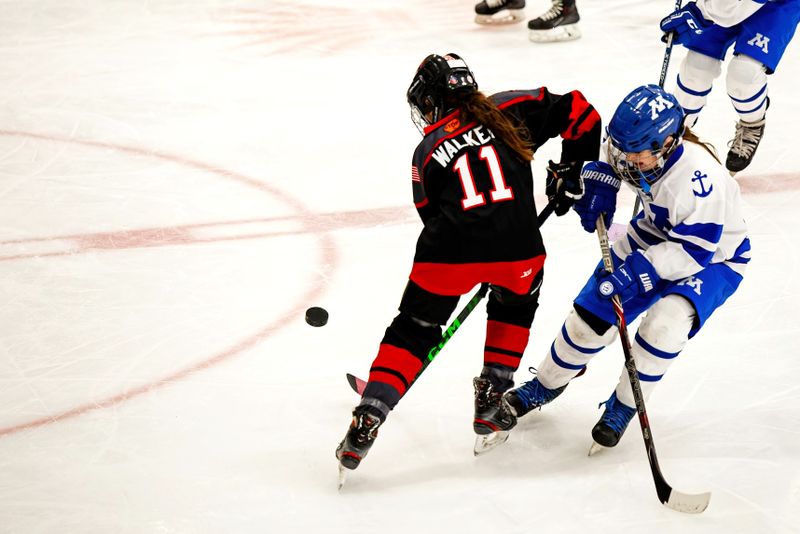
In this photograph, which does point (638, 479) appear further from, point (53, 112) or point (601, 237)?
point (53, 112)

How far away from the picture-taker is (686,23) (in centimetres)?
387

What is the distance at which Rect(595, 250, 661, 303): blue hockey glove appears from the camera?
234 centimetres

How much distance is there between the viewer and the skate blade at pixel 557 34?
18.8 ft

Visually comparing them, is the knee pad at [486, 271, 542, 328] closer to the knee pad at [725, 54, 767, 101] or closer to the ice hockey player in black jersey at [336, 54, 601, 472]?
the ice hockey player in black jersey at [336, 54, 601, 472]

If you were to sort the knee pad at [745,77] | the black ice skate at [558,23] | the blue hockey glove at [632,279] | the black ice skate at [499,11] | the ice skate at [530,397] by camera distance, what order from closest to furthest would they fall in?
the blue hockey glove at [632,279]
the ice skate at [530,397]
the knee pad at [745,77]
the black ice skate at [558,23]
the black ice skate at [499,11]

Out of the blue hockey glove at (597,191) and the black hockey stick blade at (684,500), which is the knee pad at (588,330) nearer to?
the blue hockey glove at (597,191)

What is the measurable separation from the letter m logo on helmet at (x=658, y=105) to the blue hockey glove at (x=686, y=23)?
172 cm

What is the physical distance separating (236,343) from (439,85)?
1.13m

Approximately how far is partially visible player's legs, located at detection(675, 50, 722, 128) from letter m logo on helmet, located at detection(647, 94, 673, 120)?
5.55 feet

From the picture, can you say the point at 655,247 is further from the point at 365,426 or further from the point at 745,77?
the point at 745,77

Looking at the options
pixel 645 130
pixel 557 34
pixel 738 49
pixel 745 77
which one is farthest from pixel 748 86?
pixel 557 34

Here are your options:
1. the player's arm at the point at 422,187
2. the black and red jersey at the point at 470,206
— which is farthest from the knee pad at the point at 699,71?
the player's arm at the point at 422,187

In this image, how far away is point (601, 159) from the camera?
2510mm

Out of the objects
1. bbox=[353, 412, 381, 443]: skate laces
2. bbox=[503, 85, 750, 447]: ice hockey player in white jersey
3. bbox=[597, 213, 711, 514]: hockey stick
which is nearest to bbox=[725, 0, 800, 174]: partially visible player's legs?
bbox=[503, 85, 750, 447]: ice hockey player in white jersey
